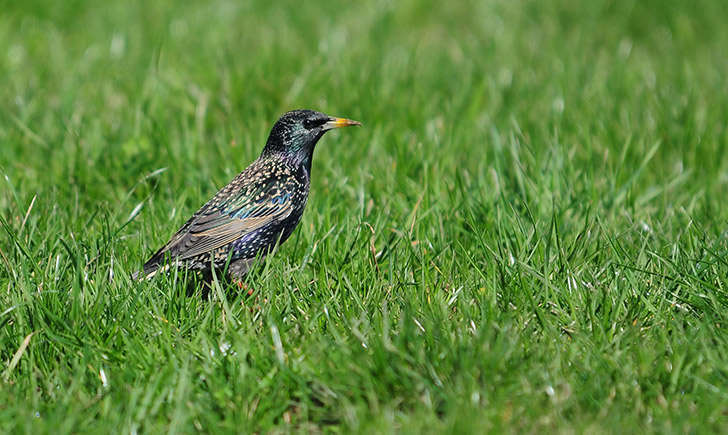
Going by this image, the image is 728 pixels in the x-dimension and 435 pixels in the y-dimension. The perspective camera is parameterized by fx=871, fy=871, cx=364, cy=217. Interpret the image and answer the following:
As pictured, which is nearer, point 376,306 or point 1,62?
point 376,306

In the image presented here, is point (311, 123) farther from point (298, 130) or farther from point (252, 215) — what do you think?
point (252, 215)

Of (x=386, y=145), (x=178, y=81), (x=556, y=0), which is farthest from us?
(x=556, y=0)

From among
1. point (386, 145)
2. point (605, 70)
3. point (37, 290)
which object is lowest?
point (605, 70)

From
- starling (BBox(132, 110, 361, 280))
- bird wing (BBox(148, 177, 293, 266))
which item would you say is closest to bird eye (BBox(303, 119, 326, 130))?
starling (BBox(132, 110, 361, 280))

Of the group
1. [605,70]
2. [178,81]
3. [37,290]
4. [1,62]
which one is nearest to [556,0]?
[605,70]

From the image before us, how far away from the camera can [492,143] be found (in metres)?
6.07

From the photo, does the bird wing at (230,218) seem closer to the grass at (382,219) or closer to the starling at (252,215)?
the starling at (252,215)

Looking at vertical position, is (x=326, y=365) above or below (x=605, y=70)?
above

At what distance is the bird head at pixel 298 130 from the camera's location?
4.67 m

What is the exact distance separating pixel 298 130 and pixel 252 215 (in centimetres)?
57

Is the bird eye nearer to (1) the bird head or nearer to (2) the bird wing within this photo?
(1) the bird head

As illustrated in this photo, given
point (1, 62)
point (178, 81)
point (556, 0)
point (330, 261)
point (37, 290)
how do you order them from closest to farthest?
point (37, 290) → point (330, 261) → point (178, 81) → point (1, 62) → point (556, 0)

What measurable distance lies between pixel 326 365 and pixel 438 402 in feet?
1.46

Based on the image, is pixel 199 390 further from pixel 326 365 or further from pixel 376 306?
pixel 376 306
